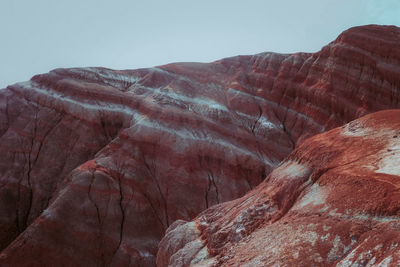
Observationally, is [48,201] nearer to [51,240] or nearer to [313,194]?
[51,240]

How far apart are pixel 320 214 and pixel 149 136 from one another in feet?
66.8

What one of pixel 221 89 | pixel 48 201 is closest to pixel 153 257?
pixel 48 201

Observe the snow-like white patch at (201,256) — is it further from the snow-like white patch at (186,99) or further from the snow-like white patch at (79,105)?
the snow-like white patch at (186,99)

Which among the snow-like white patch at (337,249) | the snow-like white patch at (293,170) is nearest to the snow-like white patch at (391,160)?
the snow-like white patch at (337,249)

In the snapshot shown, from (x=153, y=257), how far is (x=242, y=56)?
2556 centimetres

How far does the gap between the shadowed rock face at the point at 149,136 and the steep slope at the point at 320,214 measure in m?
12.3

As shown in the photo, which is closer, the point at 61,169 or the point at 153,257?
the point at 153,257

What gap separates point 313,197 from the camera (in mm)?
→ 6188

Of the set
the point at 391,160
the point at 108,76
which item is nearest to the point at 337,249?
the point at 391,160

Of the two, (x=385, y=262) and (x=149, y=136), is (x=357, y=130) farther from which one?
(x=149, y=136)

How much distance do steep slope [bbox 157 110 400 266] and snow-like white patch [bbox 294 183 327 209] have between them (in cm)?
2

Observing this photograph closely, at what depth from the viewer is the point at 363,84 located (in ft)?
95.6

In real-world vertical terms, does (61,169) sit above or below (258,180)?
above

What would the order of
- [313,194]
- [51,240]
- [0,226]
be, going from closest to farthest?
1. [313,194]
2. [51,240]
3. [0,226]
